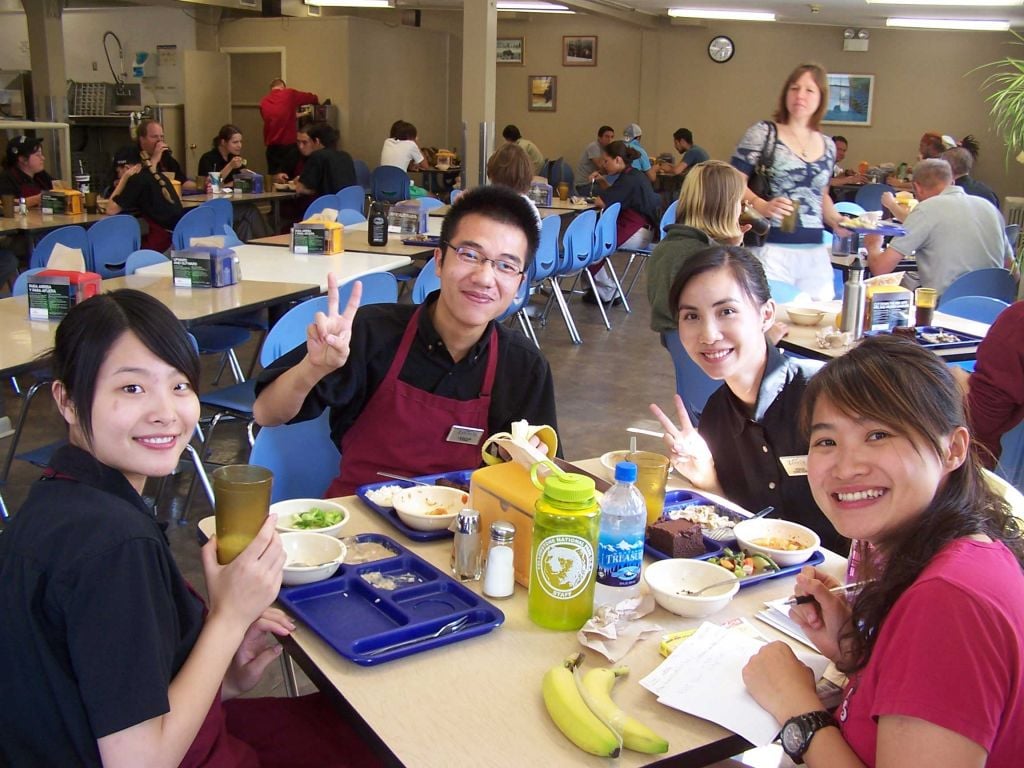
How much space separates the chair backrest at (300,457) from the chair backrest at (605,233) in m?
5.16

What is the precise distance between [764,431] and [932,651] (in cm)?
119

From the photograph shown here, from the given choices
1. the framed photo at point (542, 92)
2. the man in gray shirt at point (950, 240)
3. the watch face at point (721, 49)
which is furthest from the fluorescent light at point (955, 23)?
the man in gray shirt at point (950, 240)

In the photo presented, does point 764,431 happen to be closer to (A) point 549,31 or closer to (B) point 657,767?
(B) point 657,767

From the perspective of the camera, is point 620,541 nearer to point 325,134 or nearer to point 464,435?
point 464,435

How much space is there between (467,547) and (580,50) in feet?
46.1

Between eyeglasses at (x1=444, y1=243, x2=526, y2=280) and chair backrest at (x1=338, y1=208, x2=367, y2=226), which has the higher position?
eyeglasses at (x1=444, y1=243, x2=526, y2=280)

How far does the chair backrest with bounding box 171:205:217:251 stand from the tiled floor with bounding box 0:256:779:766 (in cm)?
76

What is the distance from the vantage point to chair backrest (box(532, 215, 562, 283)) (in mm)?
6906

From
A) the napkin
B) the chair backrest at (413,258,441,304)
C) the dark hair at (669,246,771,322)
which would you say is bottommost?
the napkin

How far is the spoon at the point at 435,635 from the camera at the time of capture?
152 centimetres

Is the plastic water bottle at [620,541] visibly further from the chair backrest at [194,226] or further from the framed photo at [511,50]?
the framed photo at [511,50]

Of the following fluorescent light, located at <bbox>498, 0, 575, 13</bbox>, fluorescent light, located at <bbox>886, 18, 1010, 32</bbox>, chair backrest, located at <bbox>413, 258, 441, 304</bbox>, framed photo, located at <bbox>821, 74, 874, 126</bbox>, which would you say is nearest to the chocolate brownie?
chair backrest, located at <bbox>413, 258, 441, 304</bbox>

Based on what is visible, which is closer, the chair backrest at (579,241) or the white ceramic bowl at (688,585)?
the white ceramic bowl at (688,585)

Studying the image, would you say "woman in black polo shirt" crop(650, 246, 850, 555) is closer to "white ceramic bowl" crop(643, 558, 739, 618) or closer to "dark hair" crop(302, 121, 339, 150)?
"white ceramic bowl" crop(643, 558, 739, 618)
